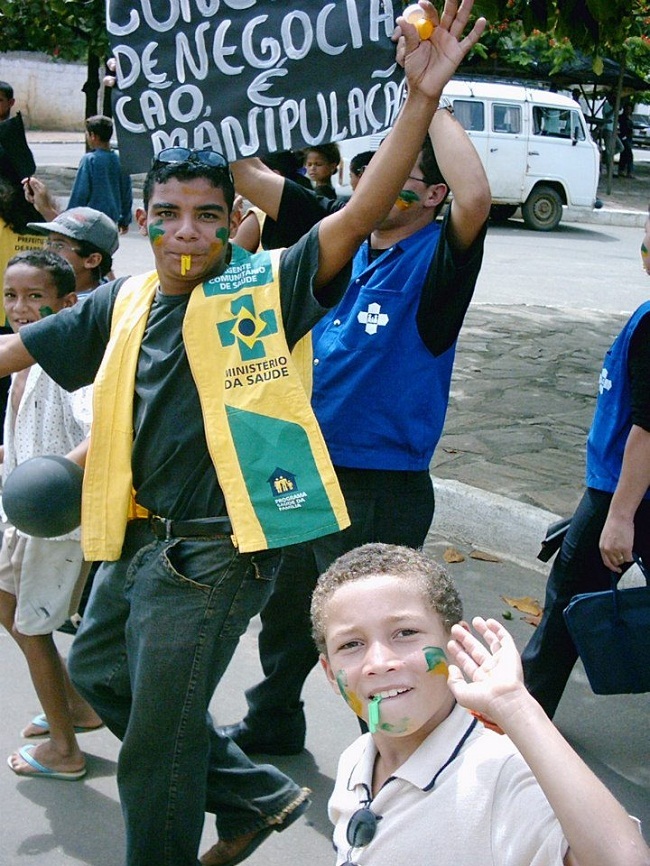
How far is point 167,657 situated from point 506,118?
60.0 feet

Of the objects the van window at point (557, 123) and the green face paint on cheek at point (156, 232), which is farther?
the van window at point (557, 123)

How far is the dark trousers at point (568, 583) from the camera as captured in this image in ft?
12.8

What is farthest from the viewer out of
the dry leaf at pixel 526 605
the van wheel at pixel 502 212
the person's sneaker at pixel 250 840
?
the van wheel at pixel 502 212

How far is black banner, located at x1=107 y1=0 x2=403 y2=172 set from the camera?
3.42 m

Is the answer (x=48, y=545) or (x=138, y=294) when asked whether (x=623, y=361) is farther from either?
(x=48, y=545)

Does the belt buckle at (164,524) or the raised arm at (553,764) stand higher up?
the raised arm at (553,764)

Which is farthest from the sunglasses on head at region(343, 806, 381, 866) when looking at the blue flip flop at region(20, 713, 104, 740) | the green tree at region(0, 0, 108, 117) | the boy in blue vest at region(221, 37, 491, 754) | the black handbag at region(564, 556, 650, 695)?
the green tree at region(0, 0, 108, 117)

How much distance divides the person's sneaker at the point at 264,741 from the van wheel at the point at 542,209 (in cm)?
1764

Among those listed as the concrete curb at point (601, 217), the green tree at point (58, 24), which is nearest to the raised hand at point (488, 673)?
the green tree at point (58, 24)

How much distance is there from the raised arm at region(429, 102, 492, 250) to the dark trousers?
3.58ft

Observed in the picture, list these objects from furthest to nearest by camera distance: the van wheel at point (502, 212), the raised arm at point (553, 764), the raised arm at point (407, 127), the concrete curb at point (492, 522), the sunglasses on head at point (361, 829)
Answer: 1. the van wheel at point (502, 212)
2. the concrete curb at point (492, 522)
3. the raised arm at point (407, 127)
4. the sunglasses on head at point (361, 829)
5. the raised arm at point (553, 764)

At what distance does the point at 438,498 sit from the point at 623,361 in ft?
8.71

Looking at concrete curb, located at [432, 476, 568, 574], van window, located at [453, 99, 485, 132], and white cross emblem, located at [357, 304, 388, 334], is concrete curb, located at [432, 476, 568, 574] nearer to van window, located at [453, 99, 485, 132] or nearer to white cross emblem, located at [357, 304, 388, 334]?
white cross emblem, located at [357, 304, 388, 334]

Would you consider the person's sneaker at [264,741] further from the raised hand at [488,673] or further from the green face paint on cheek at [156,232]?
the raised hand at [488,673]
